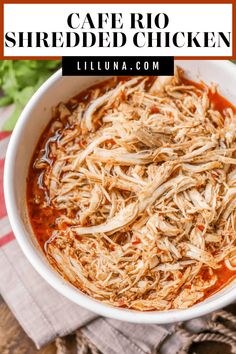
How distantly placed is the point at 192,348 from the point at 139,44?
56.3 inches

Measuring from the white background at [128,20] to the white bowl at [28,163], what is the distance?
0.12m

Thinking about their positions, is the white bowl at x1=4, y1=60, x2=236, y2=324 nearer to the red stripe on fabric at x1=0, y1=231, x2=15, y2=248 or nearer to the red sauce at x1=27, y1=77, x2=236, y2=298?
the red sauce at x1=27, y1=77, x2=236, y2=298

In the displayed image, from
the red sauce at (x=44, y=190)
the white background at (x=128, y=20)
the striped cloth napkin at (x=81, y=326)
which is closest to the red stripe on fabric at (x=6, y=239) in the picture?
the striped cloth napkin at (x=81, y=326)

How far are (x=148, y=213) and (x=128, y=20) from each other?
3.04ft

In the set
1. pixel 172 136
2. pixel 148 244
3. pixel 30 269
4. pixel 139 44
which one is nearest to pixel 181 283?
pixel 148 244

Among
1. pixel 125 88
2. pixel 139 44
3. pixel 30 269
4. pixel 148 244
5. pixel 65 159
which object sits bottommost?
pixel 30 269

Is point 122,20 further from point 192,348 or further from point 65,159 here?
point 192,348

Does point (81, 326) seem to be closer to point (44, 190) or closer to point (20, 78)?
point (44, 190)

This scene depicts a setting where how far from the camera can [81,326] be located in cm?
274

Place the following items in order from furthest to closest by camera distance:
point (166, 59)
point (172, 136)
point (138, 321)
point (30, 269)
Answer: point (30, 269) < point (166, 59) < point (172, 136) < point (138, 321)

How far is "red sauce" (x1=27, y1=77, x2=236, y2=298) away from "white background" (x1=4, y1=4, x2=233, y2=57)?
134 millimetres

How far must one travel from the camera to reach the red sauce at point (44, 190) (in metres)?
2.34

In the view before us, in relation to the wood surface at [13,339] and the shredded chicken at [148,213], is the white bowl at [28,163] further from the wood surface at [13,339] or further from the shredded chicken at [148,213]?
the wood surface at [13,339]

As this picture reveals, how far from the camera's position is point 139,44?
2.63 m
